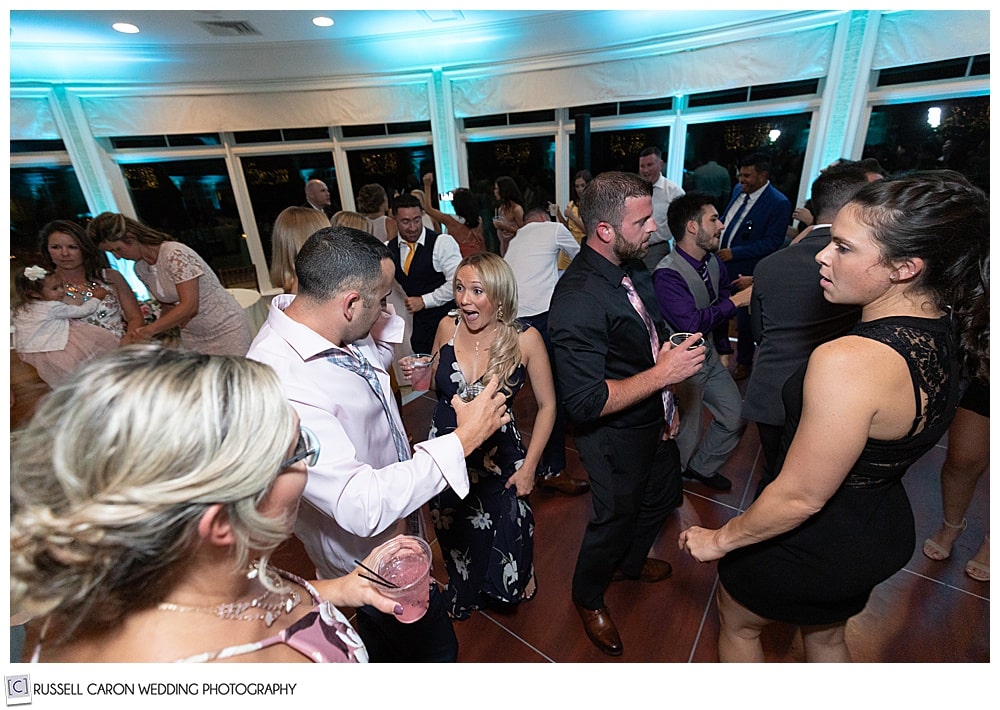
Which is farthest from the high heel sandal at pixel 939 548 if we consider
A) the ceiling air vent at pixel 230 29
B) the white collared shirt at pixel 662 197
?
the ceiling air vent at pixel 230 29

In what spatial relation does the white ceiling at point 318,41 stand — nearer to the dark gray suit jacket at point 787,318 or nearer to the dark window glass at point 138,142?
the dark window glass at point 138,142

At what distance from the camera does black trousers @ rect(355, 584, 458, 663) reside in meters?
1.32

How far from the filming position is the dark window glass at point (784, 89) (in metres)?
4.80

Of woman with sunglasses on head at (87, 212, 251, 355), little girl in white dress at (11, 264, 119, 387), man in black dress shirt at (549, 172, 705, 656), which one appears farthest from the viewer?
woman with sunglasses on head at (87, 212, 251, 355)

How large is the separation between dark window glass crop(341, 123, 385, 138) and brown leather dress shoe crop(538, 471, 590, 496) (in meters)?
6.15

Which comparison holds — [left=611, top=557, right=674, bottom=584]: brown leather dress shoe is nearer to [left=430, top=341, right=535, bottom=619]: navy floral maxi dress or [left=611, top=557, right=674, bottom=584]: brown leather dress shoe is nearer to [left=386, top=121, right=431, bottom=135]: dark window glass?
[left=430, top=341, right=535, bottom=619]: navy floral maxi dress

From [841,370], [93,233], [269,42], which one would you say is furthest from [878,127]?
[93,233]

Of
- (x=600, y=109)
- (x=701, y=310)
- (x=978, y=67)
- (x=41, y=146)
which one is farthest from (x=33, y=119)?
(x=978, y=67)

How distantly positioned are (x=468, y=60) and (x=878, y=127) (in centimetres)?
458

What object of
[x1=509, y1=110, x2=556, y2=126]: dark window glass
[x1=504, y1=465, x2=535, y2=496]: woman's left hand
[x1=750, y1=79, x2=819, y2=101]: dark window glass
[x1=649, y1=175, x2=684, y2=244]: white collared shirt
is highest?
[x1=509, y1=110, x2=556, y2=126]: dark window glass

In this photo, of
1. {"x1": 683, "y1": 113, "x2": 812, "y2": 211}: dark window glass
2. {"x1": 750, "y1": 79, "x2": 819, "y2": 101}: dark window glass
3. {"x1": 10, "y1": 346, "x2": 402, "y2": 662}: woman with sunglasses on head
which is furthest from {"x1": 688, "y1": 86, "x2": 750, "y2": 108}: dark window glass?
{"x1": 10, "y1": 346, "x2": 402, "y2": 662}: woman with sunglasses on head

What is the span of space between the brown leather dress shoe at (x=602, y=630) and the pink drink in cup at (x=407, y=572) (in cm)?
98

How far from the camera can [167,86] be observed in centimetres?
570

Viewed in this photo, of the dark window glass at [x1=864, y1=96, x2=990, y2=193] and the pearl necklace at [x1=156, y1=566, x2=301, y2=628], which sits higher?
the dark window glass at [x1=864, y1=96, x2=990, y2=193]
